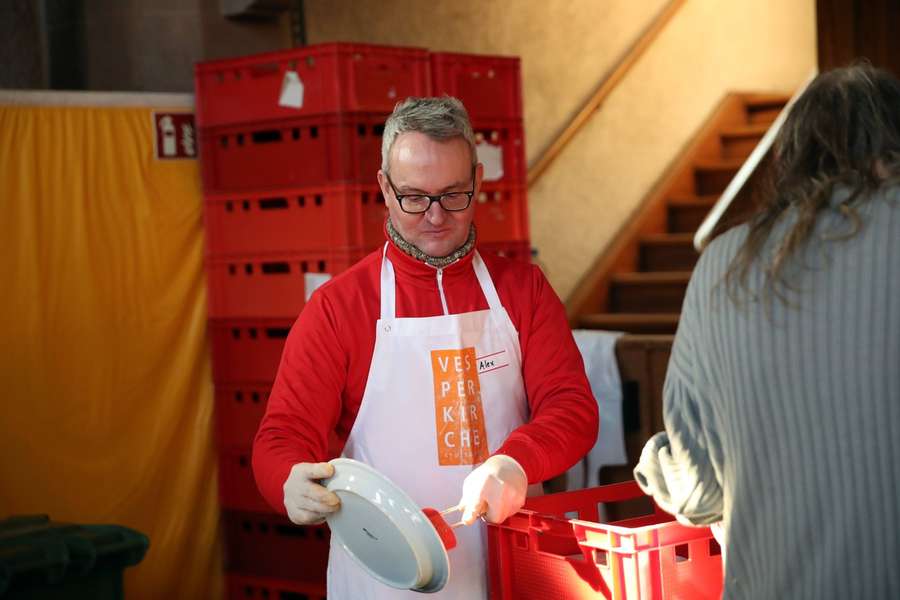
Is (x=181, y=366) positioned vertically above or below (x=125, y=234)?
below

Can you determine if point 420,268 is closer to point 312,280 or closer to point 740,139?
point 312,280

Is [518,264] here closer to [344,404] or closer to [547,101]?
[344,404]

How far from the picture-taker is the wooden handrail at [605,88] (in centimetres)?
651

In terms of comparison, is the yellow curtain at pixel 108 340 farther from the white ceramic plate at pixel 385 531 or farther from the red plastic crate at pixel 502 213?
the white ceramic plate at pixel 385 531

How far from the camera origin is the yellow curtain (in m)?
4.39

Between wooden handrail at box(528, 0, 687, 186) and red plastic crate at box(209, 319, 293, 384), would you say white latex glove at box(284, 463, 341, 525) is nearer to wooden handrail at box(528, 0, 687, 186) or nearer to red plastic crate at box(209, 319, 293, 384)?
red plastic crate at box(209, 319, 293, 384)

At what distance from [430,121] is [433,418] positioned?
623mm

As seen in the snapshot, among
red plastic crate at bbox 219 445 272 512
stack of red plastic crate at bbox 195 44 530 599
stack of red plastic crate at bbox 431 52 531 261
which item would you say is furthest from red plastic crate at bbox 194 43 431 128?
red plastic crate at bbox 219 445 272 512

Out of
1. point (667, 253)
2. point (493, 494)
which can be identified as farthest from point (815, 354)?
point (667, 253)

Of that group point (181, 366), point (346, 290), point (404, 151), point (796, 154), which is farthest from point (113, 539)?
point (796, 154)

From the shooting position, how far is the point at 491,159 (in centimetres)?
445

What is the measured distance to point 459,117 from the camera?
2457 mm

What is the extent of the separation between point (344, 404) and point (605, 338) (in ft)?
8.13

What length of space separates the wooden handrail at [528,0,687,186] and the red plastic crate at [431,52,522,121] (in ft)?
6.27
